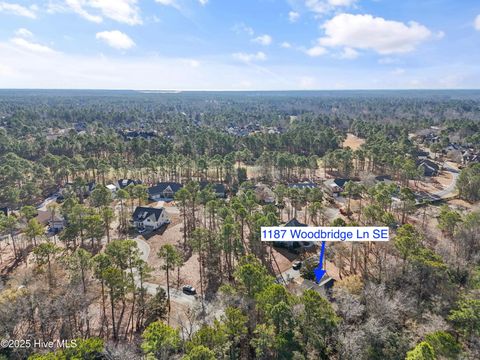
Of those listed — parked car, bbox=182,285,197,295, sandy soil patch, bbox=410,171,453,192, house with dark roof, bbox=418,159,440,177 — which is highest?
house with dark roof, bbox=418,159,440,177

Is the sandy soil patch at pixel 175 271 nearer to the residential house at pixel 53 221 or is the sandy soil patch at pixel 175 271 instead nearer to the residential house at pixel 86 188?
the residential house at pixel 53 221

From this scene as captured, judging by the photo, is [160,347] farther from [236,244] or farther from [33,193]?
[33,193]

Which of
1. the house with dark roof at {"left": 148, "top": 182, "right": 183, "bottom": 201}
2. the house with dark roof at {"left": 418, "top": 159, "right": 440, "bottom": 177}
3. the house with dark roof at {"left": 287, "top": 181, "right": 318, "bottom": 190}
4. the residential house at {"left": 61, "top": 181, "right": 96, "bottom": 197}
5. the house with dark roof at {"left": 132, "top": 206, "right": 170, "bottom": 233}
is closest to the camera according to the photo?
the house with dark roof at {"left": 132, "top": 206, "right": 170, "bottom": 233}

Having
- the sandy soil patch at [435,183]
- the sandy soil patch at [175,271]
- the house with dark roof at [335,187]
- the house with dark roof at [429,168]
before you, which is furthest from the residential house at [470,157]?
the sandy soil patch at [175,271]

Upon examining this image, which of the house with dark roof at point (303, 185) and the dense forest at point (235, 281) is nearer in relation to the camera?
the dense forest at point (235, 281)

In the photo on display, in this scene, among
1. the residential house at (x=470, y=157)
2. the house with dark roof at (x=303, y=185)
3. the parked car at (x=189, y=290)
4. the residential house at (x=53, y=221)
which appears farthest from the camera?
the residential house at (x=470, y=157)

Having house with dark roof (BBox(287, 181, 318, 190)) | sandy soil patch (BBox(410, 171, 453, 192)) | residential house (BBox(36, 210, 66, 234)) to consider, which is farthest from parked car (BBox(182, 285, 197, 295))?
sandy soil patch (BBox(410, 171, 453, 192))

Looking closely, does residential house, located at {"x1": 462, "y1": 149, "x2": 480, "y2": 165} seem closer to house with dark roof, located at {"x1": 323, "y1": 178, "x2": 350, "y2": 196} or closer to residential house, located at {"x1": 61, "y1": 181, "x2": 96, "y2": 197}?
house with dark roof, located at {"x1": 323, "y1": 178, "x2": 350, "y2": 196}

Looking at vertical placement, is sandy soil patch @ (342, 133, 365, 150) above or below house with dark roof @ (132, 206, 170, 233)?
above

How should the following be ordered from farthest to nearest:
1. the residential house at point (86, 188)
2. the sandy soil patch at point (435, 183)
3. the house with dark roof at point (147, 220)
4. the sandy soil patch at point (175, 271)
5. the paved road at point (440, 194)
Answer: the sandy soil patch at point (435, 183), the paved road at point (440, 194), the residential house at point (86, 188), the house with dark roof at point (147, 220), the sandy soil patch at point (175, 271)

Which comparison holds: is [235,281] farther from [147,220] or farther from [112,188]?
[112,188]

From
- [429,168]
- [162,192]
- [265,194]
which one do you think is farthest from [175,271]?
[429,168]
